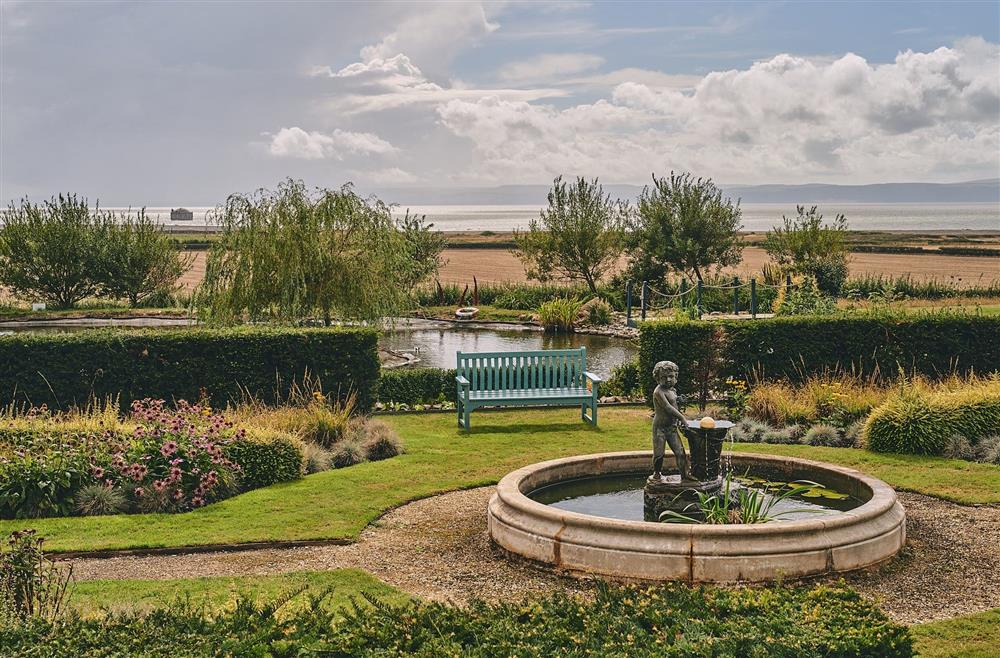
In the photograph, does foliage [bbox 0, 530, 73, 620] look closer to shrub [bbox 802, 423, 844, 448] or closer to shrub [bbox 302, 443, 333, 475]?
shrub [bbox 302, 443, 333, 475]

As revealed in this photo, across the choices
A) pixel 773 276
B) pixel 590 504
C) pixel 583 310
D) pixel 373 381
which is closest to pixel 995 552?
pixel 590 504

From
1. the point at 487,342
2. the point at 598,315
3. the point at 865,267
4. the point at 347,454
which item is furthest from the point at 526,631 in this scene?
the point at 865,267

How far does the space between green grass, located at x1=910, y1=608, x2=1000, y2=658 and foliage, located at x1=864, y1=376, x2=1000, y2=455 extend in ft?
18.2

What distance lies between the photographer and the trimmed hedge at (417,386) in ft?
54.4

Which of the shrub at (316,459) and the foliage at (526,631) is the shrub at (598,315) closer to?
the shrub at (316,459)

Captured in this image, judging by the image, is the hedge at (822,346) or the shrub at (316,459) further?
the hedge at (822,346)

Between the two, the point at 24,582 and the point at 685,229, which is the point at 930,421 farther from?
the point at 685,229

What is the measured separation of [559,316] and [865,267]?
31.4 m

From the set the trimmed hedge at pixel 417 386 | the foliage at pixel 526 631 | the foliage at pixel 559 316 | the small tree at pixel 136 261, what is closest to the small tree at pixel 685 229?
the foliage at pixel 559 316

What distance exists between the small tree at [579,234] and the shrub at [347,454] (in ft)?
87.7

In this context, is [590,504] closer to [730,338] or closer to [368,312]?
[730,338]

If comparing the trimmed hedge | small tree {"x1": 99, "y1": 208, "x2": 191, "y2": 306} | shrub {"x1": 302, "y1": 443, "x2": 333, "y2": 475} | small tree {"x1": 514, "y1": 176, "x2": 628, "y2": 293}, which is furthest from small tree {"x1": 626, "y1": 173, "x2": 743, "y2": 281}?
shrub {"x1": 302, "y1": 443, "x2": 333, "y2": 475}

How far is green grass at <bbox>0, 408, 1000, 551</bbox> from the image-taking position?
370 inches

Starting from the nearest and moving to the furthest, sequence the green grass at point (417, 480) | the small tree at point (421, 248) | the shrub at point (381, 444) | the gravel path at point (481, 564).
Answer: the gravel path at point (481, 564) < the green grass at point (417, 480) < the shrub at point (381, 444) < the small tree at point (421, 248)
